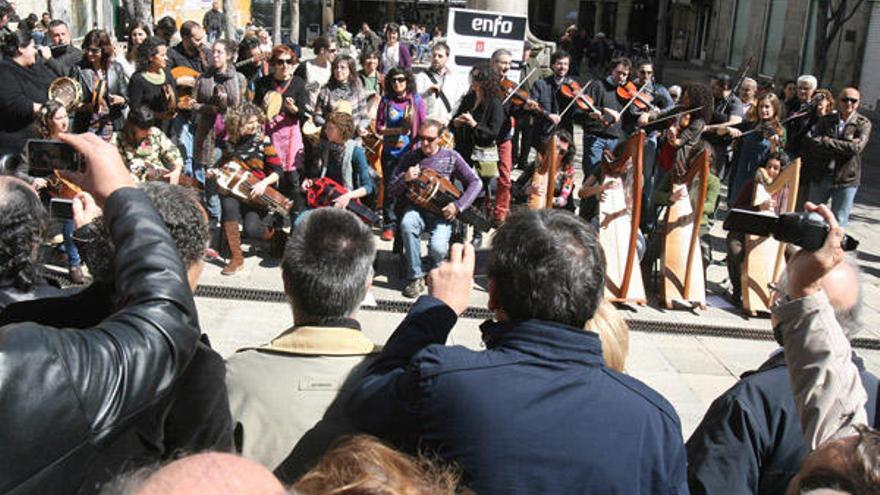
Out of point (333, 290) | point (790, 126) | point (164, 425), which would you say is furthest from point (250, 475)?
point (790, 126)

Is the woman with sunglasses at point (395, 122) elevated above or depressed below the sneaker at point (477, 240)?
above

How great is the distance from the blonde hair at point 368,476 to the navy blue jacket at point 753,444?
4.32 ft

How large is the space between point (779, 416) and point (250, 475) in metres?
1.90

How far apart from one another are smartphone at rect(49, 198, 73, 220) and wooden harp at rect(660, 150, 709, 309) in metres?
5.47

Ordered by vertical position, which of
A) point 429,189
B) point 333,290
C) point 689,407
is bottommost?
point 689,407

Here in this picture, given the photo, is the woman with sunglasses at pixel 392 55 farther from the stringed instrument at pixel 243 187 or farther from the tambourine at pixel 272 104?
the stringed instrument at pixel 243 187

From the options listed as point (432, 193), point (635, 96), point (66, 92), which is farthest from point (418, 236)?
point (635, 96)

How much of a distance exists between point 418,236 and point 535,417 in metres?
5.07

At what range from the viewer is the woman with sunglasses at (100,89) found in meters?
7.80

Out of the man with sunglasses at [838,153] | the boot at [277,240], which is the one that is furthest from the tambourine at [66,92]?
the man with sunglasses at [838,153]

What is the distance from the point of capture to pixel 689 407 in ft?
17.8

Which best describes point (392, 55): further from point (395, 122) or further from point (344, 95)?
point (395, 122)

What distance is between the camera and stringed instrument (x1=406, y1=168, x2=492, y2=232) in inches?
273

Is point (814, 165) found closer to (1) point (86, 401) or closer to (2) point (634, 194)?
(2) point (634, 194)
